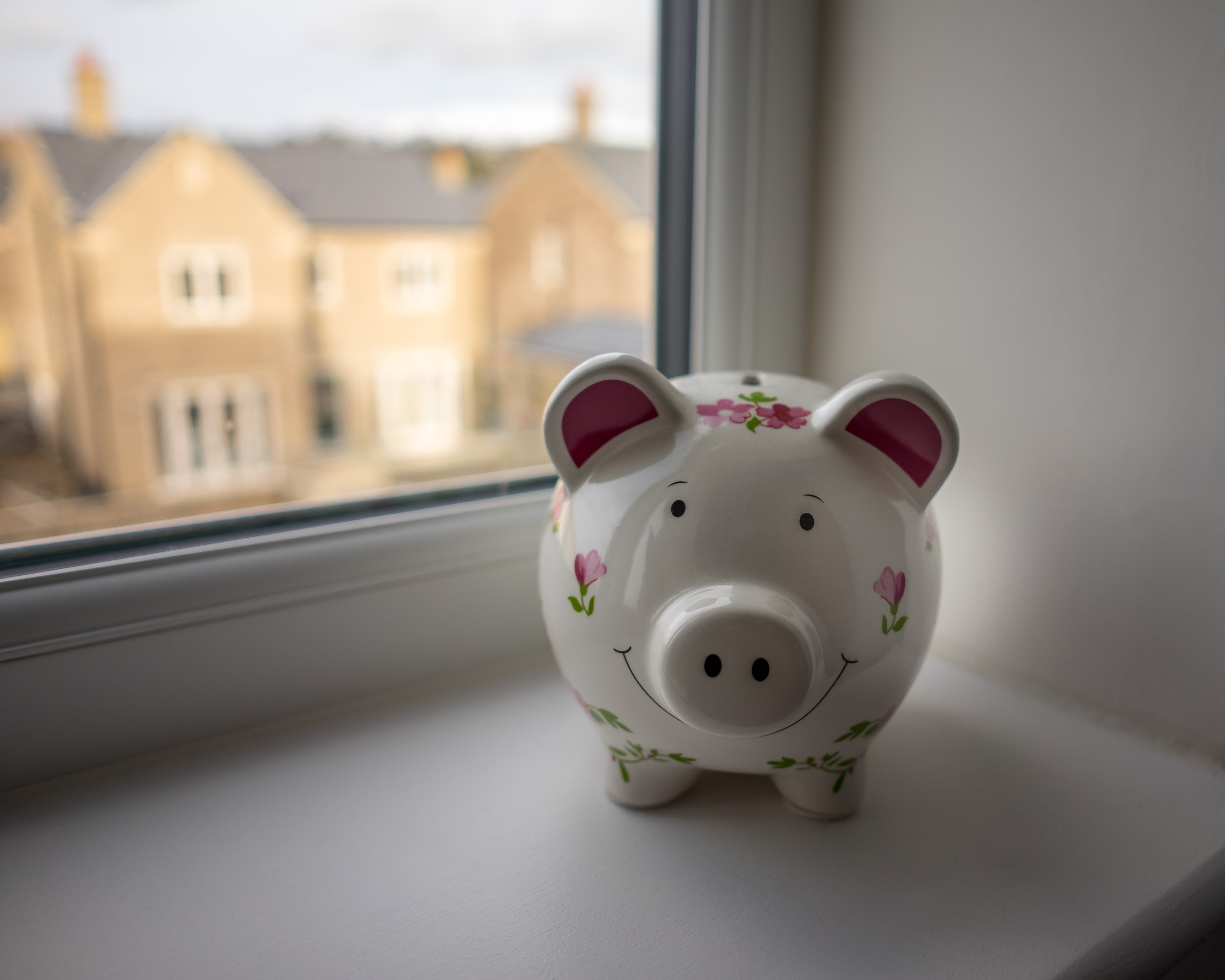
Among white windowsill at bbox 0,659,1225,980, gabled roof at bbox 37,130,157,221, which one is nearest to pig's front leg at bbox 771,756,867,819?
white windowsill at bbox 0,659,1225,980

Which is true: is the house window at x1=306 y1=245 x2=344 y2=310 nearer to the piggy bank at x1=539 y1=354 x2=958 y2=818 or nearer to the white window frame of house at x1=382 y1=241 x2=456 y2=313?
the white window frame of house at x1=382 y1=241 x2=456 y2=313

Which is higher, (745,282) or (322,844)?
(745,282)

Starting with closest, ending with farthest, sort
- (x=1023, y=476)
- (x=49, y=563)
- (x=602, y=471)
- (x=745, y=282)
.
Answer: (x=602, y=471) → (x=49, y=563) → (x=1023, y=476) → (x=745, y=282)

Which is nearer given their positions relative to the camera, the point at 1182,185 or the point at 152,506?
the point at 1182,185

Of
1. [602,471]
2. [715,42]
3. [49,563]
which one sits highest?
[715,42]

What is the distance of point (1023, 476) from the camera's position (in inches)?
31.7

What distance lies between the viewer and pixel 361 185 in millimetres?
853

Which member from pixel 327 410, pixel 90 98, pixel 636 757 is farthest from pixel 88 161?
pixel 636 757

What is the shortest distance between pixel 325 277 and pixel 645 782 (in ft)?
1.85

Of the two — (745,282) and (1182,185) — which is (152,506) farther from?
(1182,185)

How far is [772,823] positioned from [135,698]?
0.52 metres

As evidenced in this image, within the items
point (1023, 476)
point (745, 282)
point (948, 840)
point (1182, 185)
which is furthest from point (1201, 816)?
point (745, 282)

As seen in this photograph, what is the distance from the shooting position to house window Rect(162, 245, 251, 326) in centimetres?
77

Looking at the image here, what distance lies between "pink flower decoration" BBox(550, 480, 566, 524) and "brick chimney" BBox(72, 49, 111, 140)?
1.52 feet
